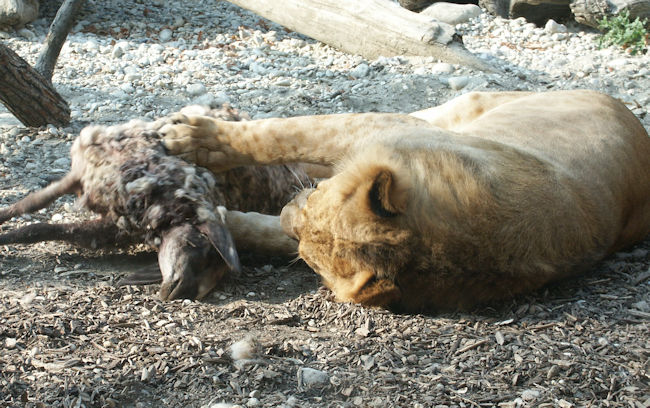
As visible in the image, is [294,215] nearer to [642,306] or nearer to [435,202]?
[435,202]

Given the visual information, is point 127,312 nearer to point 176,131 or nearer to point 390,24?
point 176,131

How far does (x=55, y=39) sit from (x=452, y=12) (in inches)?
202

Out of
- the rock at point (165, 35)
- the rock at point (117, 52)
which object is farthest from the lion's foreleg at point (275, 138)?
the rock at point (165, 35)

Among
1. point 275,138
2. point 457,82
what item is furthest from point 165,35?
point 275,138

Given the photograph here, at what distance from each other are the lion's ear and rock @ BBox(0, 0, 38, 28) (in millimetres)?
6556

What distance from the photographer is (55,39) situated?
630 centimetres

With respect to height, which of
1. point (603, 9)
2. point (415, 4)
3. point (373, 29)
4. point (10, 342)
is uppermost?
point (603, 9)

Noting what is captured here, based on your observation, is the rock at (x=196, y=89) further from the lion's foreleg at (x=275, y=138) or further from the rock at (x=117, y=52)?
the lion's foreleg at (x=275, y=138)

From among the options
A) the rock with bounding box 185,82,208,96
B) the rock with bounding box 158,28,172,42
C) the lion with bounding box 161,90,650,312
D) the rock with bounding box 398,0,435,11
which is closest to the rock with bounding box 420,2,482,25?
the rock with bounding box 398,0,435,11

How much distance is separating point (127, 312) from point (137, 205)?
0.61 meters

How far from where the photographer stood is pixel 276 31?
27.9ft

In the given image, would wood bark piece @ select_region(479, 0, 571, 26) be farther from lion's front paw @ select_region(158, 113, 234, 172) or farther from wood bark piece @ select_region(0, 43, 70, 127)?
lion's front paw @ select_region(158, 113, 234, 172)

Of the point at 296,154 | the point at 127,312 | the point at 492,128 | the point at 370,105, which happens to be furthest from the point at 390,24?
the point at 127,312

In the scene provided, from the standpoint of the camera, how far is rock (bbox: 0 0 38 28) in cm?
802
